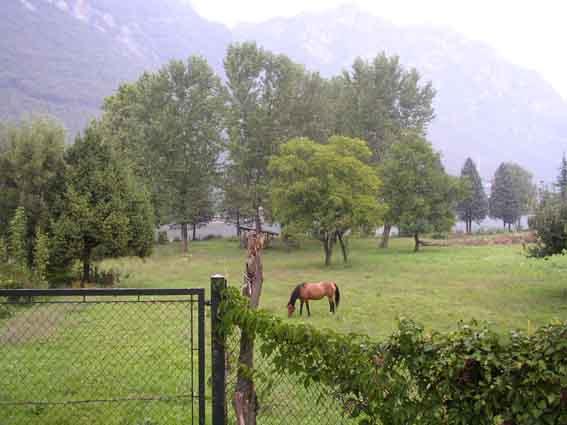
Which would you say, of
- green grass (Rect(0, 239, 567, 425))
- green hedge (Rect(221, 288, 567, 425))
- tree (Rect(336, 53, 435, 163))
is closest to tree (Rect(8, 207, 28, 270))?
green grass (Rect(0, 239, 567, 425))

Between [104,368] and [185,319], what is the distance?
538cm

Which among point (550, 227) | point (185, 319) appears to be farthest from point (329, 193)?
point (185, 319)

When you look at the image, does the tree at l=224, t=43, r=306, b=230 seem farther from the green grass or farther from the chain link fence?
the chain link fence

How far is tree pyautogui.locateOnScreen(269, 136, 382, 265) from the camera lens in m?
32.5

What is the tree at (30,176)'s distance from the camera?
899 inches

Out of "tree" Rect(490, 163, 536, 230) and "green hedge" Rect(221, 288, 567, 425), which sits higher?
"tree" Rect(490, 163, 536, 230)

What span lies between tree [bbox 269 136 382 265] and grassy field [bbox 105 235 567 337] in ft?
8.86

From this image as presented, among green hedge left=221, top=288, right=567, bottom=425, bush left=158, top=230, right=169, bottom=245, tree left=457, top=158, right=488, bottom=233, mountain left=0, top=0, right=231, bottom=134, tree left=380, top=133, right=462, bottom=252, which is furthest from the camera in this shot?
mountain left=0, top=0, right=231, bottom=134

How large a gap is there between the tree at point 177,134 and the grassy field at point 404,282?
5.18 meters

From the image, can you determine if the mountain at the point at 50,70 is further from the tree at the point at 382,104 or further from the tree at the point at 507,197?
the tree at the point at 507,197

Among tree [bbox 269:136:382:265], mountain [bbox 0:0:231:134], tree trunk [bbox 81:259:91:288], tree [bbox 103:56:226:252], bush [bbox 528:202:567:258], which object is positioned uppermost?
mountain [bbox 0:0:231:134]

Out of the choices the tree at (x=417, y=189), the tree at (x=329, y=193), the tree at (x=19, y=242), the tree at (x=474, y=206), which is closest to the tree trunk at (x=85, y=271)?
the tree at (x=19, y=242)

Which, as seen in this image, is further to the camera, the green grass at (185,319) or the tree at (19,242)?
the tree at (19,242)

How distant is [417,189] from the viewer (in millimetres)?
42094
